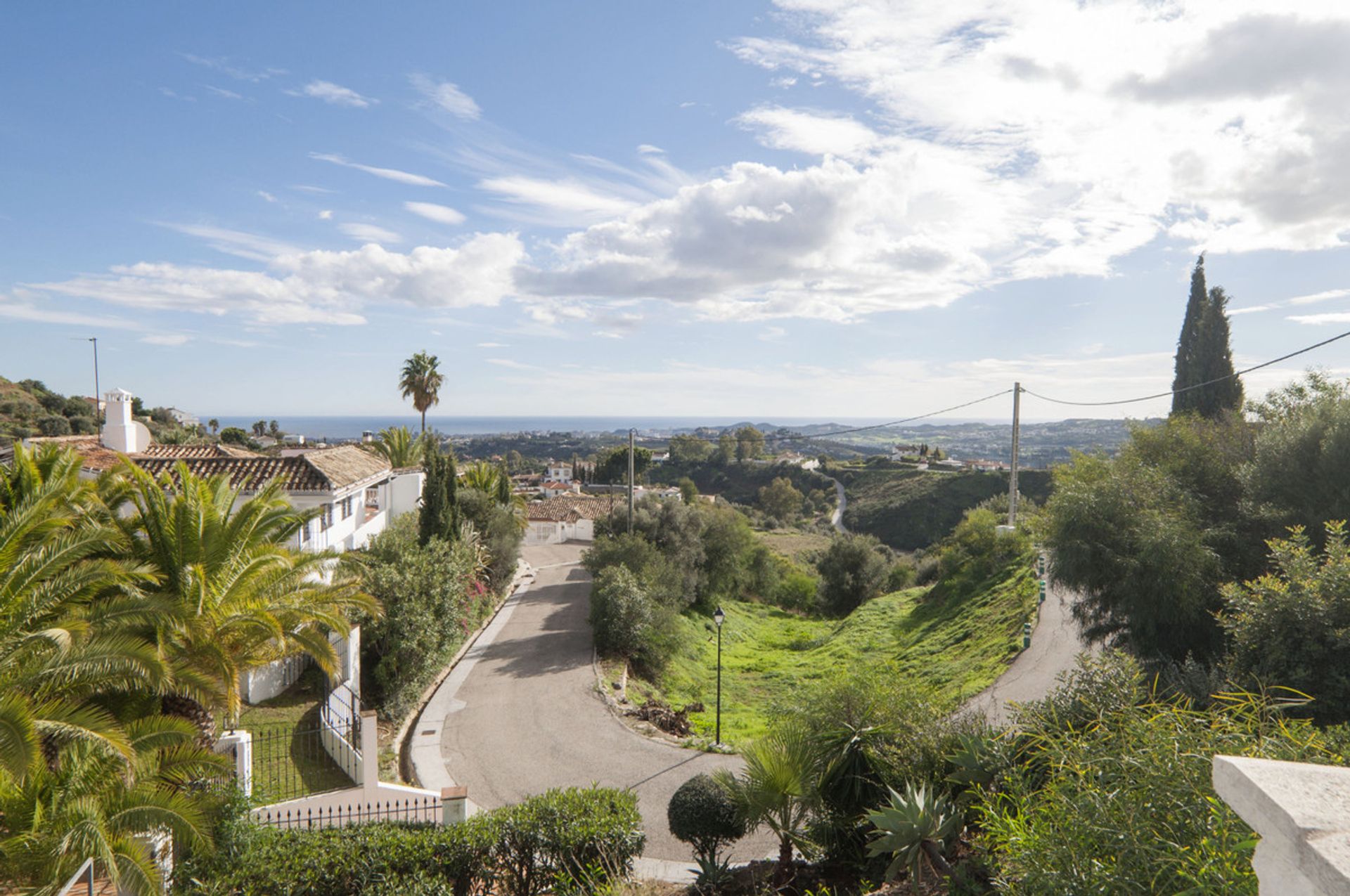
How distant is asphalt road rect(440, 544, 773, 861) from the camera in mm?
12258

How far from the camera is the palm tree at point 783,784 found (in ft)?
26.5

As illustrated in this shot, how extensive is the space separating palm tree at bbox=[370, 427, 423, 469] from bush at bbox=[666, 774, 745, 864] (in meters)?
27.4

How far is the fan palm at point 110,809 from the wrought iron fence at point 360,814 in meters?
1.19

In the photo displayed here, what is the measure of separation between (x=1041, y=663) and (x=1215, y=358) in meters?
14.1

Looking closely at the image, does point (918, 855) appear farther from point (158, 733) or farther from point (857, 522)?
point (857, 522)

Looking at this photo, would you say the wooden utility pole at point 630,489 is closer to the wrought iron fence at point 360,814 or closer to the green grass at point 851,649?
the green grass at point 851,649

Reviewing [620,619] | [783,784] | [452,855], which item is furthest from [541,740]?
[783,784]

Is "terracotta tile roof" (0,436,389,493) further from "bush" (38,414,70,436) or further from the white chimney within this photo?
"bush" (38,414,70,436)

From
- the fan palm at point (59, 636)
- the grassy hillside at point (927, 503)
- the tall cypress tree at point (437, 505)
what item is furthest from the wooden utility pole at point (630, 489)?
the grassy hillside at point (927, 503)

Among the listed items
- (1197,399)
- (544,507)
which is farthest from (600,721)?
(544,507)

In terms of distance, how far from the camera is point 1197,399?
78.2ft

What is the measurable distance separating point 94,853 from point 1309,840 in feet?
28.6

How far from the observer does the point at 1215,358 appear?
2391 centimetres

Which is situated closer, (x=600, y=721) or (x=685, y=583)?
(x=600, y=721)
